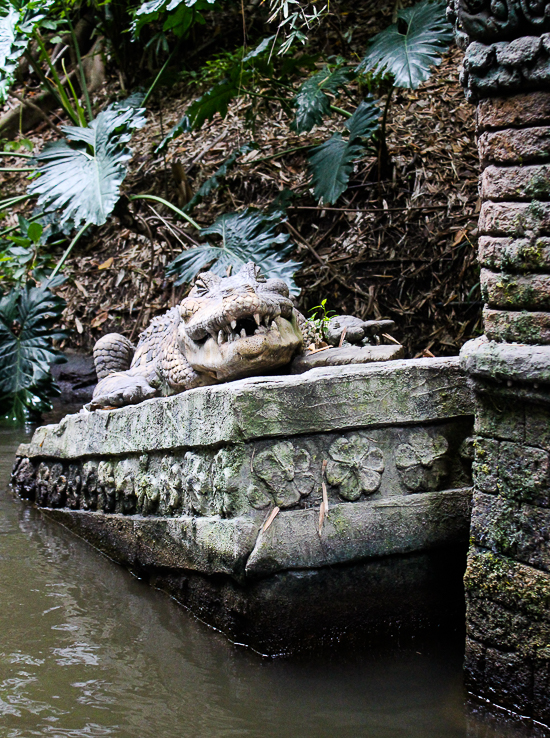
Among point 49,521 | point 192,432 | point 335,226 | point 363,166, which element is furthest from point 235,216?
point 192,432

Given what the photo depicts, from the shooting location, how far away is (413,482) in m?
2.34

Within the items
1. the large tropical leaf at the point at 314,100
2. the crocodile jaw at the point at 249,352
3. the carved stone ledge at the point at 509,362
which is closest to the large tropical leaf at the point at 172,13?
the large tropical leaf at the point at 314,100

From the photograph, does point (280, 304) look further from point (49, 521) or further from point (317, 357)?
point (49, 521)

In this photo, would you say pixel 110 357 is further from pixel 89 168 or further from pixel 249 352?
pixel 89 168

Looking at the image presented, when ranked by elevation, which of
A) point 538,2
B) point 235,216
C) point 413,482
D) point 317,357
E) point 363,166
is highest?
point 363,166

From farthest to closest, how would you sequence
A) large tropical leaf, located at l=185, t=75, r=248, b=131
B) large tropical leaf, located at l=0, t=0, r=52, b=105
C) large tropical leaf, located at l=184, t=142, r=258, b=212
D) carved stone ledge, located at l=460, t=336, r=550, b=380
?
large tropical leaf, located at l=184, t=142, r=258, b=212, large tropical leaf, located at l=185, t=75, r=248, b=131, large tropical leaf, located at l=0, t=0, r=52, b=105, carved stone ledge, located at l=460, t=336, r=550, b=380

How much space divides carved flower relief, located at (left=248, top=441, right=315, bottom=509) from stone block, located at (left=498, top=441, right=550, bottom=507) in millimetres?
625

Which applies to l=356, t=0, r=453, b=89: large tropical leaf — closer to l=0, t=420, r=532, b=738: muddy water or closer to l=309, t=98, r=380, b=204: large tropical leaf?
l=309, t=98, r=380, b=204: large tropical leaf

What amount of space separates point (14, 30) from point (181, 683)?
5.53 metres

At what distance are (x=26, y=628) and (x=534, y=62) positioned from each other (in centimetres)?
245

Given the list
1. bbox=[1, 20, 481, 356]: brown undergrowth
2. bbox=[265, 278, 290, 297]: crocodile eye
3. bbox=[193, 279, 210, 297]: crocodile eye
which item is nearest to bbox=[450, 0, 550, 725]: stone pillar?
bbox=[265, 278, 290, 297]: crocodile eye

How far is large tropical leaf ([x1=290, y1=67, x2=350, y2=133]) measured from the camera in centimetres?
540

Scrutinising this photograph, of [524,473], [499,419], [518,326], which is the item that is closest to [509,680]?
[524,473]

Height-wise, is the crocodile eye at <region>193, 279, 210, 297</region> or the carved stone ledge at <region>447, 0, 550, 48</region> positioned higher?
the carved stone ledge at <region>447, 0, 550, 48</region>
